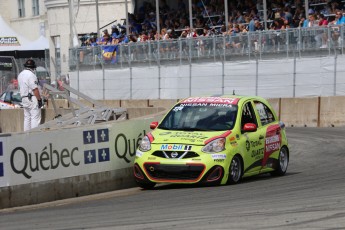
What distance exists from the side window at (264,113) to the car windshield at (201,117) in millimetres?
733

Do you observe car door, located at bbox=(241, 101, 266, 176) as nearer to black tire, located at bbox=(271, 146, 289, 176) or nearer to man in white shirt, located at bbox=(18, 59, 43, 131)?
black tire, located at bbox=(271, 146, 289, 176)

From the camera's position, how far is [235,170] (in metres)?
15.5

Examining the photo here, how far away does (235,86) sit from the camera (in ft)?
114

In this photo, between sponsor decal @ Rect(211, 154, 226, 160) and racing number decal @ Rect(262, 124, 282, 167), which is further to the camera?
racing number decal @ Rect(262, 124, 282, 167)

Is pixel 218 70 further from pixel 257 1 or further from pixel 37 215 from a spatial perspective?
pixel 37 215

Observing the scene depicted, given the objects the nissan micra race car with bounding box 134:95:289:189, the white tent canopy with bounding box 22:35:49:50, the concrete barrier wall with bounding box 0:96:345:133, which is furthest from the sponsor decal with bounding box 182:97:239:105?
the white tent canopy with bounding box 22:35:49:50

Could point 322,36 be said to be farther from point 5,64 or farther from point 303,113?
point 5,64

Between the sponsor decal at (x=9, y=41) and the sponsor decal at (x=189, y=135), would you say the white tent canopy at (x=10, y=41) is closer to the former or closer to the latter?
the sponsor decal at (x=9, y=41)

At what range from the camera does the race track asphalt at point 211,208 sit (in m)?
10.5

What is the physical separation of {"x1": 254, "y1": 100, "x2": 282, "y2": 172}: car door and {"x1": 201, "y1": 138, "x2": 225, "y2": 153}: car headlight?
1540mm

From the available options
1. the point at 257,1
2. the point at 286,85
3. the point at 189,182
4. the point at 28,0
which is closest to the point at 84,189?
the point at 189,182

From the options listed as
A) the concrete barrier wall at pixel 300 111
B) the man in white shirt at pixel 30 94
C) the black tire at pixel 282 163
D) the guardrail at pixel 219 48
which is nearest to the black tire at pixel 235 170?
the black tire at pixel 282 163

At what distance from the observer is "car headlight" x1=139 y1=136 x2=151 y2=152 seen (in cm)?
1540

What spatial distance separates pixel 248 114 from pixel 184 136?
1.57 metres
